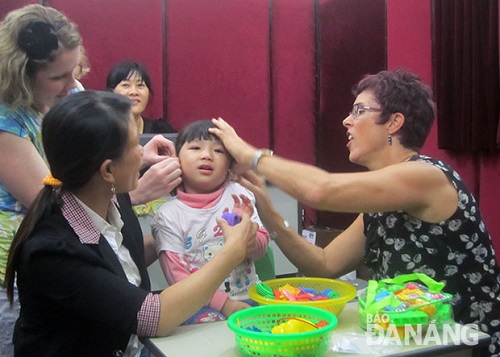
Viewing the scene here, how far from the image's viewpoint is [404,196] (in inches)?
69.4

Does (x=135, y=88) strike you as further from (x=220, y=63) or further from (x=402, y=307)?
(x=402, y=307)

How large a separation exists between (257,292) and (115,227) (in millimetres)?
463

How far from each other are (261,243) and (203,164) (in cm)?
36

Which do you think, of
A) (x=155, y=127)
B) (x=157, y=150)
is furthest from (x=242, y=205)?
(x=155, y=127)

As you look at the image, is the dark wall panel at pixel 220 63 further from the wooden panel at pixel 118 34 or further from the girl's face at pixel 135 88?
the girl's face at pixel 135 88

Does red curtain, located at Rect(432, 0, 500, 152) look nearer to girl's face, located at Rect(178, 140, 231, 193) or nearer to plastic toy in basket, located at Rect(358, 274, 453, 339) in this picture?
girl's face, located at Rect(178, 140, 231, 193)

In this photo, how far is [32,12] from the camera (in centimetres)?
178

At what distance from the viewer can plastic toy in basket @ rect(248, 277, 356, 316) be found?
1553mm

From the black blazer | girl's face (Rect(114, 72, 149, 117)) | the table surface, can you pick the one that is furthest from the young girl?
girl's face (Rect(114, 72, 149, 117))

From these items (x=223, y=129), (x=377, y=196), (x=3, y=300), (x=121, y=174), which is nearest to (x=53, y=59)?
(x=121, y=174)

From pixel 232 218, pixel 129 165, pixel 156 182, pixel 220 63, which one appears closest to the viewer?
pixel 129 165

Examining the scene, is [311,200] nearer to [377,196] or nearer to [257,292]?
[377,196]

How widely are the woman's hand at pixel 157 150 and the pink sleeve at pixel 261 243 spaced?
0.45 meters

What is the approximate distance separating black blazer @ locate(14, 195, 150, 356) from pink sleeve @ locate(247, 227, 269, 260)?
0.66m
